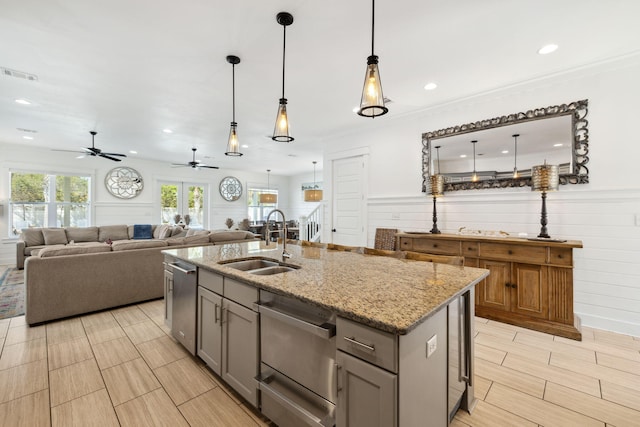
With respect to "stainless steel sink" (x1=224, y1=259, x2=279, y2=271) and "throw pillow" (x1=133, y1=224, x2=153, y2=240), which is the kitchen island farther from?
"throw pillow" (x1=133, y1=224, x2=153, y2=240)

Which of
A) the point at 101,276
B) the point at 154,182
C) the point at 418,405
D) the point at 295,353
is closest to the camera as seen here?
the point at 418,405

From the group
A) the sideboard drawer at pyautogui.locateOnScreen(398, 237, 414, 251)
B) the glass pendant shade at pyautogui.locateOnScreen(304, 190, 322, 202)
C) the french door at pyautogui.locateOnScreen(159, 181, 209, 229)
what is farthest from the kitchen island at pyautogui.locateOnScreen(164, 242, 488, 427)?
the french door at pyautogui.locateOnScreen(159, 181, 209, 229)

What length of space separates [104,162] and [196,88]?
590 cm

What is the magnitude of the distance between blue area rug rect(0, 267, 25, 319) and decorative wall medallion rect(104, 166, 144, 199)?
2.78m

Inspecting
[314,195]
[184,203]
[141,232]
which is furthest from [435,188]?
[184,203]

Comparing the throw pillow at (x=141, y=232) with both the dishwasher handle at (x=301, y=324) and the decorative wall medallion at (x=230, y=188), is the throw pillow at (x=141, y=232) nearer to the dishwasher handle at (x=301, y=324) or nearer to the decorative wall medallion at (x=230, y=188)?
the decorative wall medallion at (x=230, y=188)

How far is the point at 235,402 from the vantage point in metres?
1.86

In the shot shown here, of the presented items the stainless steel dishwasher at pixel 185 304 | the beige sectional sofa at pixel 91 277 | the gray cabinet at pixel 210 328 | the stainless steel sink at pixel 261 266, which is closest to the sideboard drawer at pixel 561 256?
the stainless steel sink at pixel 261 266

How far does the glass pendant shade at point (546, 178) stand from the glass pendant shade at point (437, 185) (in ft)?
3.43

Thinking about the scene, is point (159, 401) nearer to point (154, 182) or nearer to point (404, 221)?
point (404, 221)

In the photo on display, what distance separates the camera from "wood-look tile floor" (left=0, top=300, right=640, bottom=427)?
5.61 ft

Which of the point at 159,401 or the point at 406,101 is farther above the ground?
the point at 406,101

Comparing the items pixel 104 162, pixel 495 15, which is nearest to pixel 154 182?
pixel 104 162

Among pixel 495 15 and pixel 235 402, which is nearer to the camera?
pixel 235 402
